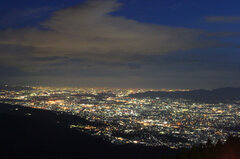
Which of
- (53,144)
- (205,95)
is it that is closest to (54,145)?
(53,144)

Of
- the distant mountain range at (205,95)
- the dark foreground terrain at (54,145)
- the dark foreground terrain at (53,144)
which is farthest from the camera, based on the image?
the distant mountain range at (205,95)

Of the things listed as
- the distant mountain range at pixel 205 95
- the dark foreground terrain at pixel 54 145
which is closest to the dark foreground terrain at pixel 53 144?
the dark foreground terrain at pixel 54 145

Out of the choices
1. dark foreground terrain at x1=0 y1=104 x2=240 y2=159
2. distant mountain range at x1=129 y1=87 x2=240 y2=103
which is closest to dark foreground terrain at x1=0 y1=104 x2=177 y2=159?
dark foreground terrain at x1=0 y1=104 x2=240 y2=159

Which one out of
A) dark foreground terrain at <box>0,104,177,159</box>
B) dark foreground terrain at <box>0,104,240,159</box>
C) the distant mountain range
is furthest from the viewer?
the distant mountain range

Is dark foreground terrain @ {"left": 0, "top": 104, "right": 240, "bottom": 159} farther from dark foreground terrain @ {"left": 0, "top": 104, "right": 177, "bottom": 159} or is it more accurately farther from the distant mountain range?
the distant mountain range

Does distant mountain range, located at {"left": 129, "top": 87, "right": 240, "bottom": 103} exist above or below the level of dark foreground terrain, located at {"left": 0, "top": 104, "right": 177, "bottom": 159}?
above

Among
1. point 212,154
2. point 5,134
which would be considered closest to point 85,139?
point 5,134

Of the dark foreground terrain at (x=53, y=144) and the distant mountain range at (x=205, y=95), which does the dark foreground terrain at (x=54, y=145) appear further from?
the distant mountain range at (x=205, y=95)

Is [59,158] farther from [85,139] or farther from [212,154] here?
[212,154]
